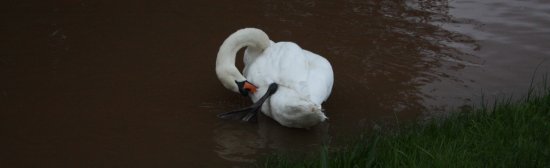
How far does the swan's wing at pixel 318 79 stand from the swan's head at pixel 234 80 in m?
0.44

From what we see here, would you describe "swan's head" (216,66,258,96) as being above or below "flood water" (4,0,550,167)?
above

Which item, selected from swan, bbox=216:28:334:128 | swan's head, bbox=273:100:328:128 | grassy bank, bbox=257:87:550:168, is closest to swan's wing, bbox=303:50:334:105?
swan, bbox=216:28:334:128

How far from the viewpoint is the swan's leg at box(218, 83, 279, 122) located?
484 centimetres

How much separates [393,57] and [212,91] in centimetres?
163

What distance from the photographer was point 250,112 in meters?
4.93

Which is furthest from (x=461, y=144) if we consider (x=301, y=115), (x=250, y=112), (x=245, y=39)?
(x=245, y=39)

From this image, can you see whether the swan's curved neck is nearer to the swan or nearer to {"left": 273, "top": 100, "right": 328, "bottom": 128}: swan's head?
the swan

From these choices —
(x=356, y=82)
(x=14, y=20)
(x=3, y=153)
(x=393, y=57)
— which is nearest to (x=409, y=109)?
(x=356, y=82)

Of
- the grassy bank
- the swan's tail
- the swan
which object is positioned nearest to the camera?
the grassy bank

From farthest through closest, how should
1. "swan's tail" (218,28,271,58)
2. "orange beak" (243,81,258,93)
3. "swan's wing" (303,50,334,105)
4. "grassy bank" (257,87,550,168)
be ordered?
"swan's tail" (218,28,271,58) < "orange beak" (243,81,258,93) < "swan's wing" (303,50,334,105) < "grassy bank" (257,87,550,168)

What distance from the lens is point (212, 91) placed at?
563cm

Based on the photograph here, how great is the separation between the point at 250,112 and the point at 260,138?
7.6 inches

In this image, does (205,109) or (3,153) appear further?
(205,109)

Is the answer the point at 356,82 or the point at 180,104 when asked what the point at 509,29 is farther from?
the point at 180,104
